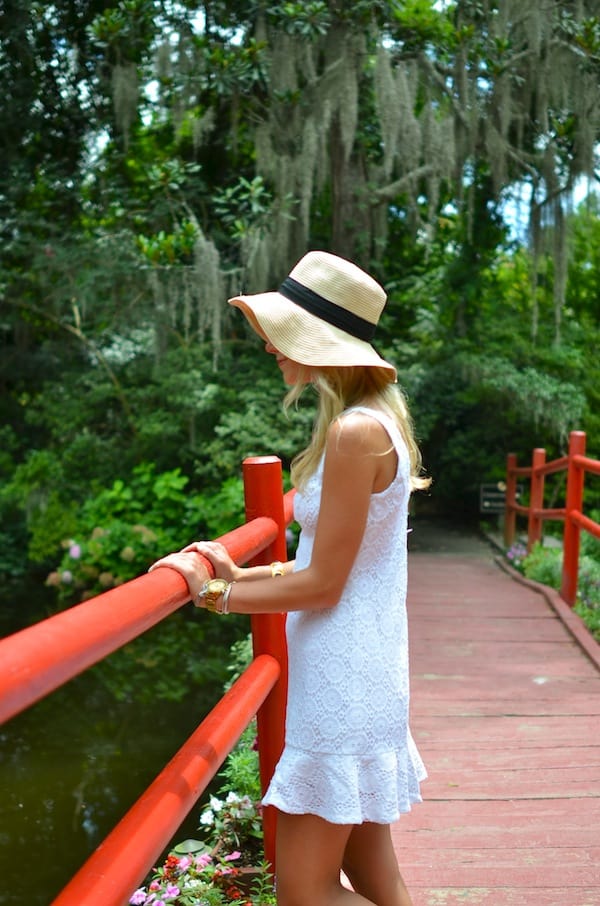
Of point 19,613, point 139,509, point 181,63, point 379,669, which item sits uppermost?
point 181,63

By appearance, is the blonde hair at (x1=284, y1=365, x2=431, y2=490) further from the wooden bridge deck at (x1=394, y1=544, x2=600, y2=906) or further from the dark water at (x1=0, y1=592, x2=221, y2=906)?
the dark water at (x1=0, y1=592, x2=221, y2=906)

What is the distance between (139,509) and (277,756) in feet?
24.3

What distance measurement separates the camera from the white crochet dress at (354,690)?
1441 millimetres

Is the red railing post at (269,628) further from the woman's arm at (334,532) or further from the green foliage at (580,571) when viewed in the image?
the green foliage at (580,571)

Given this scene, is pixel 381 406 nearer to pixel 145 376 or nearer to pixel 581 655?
pixel 581 655

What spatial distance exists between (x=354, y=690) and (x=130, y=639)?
490 millimetres

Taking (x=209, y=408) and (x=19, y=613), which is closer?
(x=19, y=613)

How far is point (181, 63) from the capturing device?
8.46 meters

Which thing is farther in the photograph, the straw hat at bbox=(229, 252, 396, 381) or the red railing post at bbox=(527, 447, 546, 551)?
the red railing post at bbox=(527, 447, 546, 551)

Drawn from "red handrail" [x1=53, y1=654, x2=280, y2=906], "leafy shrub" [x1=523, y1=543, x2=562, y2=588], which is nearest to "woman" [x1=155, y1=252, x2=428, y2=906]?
"red handrail" [x1=53, y1=654, x2=280, y2=906]

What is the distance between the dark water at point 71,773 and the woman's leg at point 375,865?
8.14ft

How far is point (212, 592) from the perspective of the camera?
4.58 ft

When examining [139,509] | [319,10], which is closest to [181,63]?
[319,10]

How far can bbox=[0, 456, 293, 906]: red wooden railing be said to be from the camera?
841 millimetres
